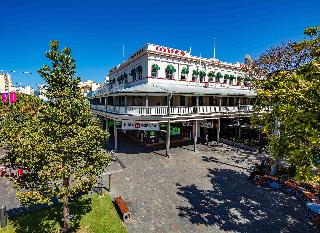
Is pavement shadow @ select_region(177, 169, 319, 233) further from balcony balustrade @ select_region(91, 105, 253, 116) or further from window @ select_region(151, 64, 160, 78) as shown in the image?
window @ select_region(151, 64, 160, 78)

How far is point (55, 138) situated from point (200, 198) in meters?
10.1

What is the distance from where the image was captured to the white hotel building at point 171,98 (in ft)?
74.4

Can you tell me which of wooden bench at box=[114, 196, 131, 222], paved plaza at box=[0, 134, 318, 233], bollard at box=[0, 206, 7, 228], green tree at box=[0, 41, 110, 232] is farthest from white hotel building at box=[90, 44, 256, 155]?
bollard at box=[0, 206, 7, 228]

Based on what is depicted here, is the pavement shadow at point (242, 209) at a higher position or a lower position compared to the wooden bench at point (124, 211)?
lower

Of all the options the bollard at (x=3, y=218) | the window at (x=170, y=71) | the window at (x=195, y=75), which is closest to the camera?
the bollard at (x=3, y=218)

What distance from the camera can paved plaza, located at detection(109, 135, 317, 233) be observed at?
12.2m

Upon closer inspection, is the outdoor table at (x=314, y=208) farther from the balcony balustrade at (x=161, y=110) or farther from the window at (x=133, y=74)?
the window at (x=133, y=74)

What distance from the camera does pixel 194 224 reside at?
1227cm

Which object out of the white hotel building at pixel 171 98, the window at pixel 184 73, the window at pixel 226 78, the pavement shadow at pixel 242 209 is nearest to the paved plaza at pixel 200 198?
the pavement shadow at pixel 242 209

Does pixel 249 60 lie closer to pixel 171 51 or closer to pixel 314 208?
pixel 171 51

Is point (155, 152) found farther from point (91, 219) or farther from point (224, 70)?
point (224, 70)

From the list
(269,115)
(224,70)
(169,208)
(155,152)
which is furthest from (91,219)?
(224,70)

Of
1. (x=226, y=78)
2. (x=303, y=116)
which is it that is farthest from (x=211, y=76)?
(x=303, y=116)

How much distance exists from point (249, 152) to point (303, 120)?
58.5 feet
